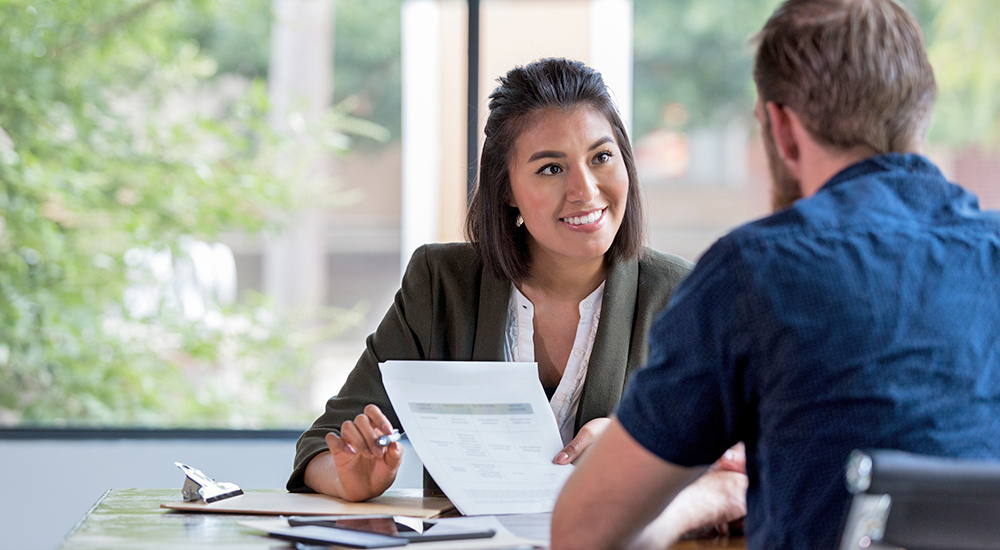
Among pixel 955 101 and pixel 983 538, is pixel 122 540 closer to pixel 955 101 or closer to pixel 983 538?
pixel 983 538

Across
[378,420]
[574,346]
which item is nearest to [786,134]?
[378,420]

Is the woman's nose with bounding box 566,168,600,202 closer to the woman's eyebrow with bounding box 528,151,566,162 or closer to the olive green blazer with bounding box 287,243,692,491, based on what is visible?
the woman's eyebrow with bounding box 528,151,566,162

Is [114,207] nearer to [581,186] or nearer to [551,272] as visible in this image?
[551,272]

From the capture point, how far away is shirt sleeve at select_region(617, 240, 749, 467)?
84cm

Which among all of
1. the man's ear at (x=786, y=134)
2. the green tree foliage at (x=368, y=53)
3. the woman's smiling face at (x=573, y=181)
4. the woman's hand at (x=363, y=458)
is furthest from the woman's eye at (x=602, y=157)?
the green tree foliage at (x=368, y=53)

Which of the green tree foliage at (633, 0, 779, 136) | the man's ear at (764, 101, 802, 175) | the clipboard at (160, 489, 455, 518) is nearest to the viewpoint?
the man's ear at (764, 101, 802, 175)

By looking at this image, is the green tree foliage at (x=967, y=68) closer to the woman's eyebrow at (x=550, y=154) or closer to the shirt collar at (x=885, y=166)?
the woman's eyebrow at (x=550, y=154)

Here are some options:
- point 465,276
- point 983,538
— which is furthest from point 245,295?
point 983,538

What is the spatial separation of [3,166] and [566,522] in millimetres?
3052

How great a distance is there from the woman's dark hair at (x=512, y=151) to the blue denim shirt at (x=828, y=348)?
0.89m

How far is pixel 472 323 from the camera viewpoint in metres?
1.74

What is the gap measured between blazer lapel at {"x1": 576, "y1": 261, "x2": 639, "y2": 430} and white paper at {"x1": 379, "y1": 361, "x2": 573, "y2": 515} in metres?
0.21

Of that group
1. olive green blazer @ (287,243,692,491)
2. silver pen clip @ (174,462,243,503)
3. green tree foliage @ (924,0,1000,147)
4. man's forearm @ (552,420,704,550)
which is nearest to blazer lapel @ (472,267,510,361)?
olive green blazer @ (287,243,692,491)

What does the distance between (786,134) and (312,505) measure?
85cm
